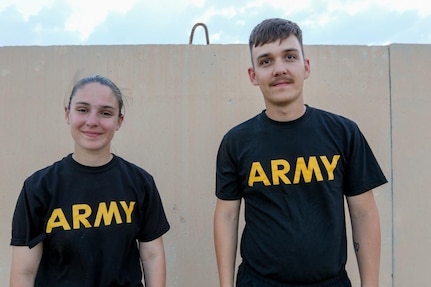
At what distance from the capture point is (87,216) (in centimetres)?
149

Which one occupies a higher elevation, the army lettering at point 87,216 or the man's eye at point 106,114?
the man's eye at point 106,114

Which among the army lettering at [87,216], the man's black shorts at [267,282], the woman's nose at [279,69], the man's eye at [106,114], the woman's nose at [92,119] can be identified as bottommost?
the man's black shorts at [267,282]

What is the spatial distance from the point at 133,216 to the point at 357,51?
1.68m

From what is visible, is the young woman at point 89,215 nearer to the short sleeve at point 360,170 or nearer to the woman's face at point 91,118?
the woman's face at point 91,118

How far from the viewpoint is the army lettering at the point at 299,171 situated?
149 cm

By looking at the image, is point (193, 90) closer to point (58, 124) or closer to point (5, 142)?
point (58, 124)

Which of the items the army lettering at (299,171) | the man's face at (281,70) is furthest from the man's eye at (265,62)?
the army lettering at (299,171)

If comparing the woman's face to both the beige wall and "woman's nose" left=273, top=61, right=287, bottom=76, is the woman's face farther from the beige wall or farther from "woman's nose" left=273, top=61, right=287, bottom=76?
the beige wall

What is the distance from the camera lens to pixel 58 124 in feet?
7.69

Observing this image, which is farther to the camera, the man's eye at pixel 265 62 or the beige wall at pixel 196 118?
the beige wall at pixel 196 118

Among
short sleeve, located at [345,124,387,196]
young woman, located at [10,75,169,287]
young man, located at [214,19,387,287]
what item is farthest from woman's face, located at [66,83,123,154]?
short sleeve, located at [345,124,387,196]

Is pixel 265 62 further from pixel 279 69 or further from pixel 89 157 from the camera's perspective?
pixel 89 157

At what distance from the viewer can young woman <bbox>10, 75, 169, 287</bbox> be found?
1.46 m

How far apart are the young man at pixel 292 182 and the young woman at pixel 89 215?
0.34 meters
